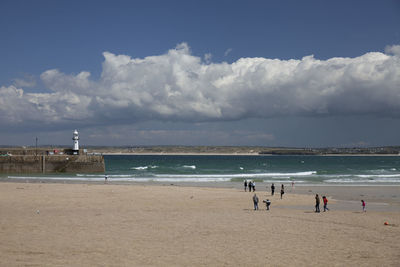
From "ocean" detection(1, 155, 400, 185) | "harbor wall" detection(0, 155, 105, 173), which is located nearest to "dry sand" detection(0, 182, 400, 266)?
"ocean" detection(1, 155, 400, 185)

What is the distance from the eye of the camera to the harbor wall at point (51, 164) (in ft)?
178

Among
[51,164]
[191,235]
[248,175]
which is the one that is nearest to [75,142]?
[51,164]

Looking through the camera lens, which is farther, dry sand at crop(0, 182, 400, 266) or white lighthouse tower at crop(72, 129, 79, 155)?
white lighthouse tower at crop(72, 129, 79, 155)

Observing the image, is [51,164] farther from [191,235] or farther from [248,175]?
[191,235]

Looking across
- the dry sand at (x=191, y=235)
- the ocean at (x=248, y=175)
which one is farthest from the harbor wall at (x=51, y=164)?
the dry sand at (x=191, y=235)

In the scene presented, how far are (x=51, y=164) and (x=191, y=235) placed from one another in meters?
47.3

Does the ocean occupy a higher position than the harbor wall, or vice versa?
the harbor wall

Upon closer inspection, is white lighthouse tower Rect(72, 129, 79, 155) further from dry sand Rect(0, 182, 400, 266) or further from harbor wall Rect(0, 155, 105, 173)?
dry sand Rect(0, 182, 400, 266)

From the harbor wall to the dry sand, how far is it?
34.6 metres

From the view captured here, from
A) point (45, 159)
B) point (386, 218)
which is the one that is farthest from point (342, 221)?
point (45, 159)

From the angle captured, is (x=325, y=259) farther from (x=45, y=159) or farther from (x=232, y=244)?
(x=45, y=159)

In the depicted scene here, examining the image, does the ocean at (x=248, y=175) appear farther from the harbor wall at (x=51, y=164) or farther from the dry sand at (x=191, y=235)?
the dry sand at (x=191, y=235)

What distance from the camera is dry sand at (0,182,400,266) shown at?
10656 millimetres

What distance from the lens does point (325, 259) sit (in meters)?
10.8
